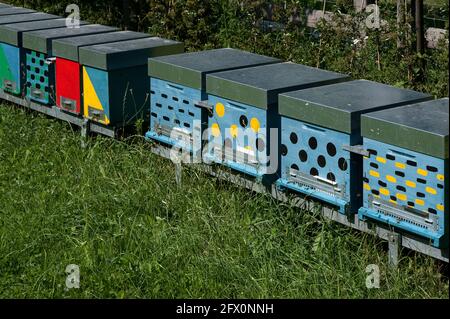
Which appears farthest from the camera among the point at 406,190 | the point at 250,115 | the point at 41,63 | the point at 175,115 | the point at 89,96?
the point at 41,63

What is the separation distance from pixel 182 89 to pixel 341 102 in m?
1.49

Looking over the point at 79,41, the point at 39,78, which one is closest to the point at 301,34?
the point at 79,41

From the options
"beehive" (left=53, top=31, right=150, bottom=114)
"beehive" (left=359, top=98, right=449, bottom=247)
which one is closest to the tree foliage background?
"beehive" (left=53, top=31, right=150, bottom=114)

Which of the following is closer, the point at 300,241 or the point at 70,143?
the point at 300,241

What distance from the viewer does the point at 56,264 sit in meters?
6.09

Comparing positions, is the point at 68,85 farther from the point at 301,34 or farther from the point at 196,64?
the point at 301,34

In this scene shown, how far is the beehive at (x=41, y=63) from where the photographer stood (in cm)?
859

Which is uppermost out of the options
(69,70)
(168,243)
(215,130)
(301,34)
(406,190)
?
(301,34)

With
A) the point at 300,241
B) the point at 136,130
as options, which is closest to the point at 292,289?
the point at 300,241

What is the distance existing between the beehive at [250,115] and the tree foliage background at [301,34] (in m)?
1.67

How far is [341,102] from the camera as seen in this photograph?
6277 mm

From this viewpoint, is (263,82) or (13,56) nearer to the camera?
(263,82)

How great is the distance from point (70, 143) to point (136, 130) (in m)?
0.60
